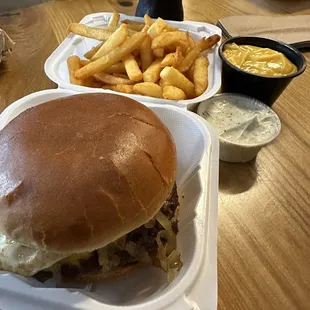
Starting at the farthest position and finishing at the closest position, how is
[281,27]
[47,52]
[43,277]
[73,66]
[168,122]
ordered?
[281,27] < [47,52] < [73,66] < [168,122] < [43,277]

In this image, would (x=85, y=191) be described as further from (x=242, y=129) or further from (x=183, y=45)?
(x=183, y=45)

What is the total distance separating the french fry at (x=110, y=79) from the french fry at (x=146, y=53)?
133 mm

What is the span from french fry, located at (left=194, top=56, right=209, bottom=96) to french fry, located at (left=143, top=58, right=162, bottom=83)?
0.48 ft

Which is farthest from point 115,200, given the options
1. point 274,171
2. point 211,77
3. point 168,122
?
point 211,77

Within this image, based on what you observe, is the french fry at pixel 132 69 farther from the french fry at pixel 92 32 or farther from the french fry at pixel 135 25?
the french fry at pixel 135 25

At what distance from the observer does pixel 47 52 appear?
1748mm

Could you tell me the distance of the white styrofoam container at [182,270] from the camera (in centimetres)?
72

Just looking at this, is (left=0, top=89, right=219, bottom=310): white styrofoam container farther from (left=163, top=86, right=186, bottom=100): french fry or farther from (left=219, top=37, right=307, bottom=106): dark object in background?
(left=219, top=37, right=307, bottom=106): dark object in background

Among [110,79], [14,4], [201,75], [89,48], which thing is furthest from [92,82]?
[14,4]

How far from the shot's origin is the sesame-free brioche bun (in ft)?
2.44

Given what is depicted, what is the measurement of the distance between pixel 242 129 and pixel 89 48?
80 cm

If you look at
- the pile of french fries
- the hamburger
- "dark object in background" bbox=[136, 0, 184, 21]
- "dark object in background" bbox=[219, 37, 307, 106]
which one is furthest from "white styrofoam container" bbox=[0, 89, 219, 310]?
"dark object in background" bbox=[136, 0, 184, 21]

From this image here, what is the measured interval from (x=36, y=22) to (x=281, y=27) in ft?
4.24

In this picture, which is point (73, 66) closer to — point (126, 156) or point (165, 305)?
point (126, 156)
